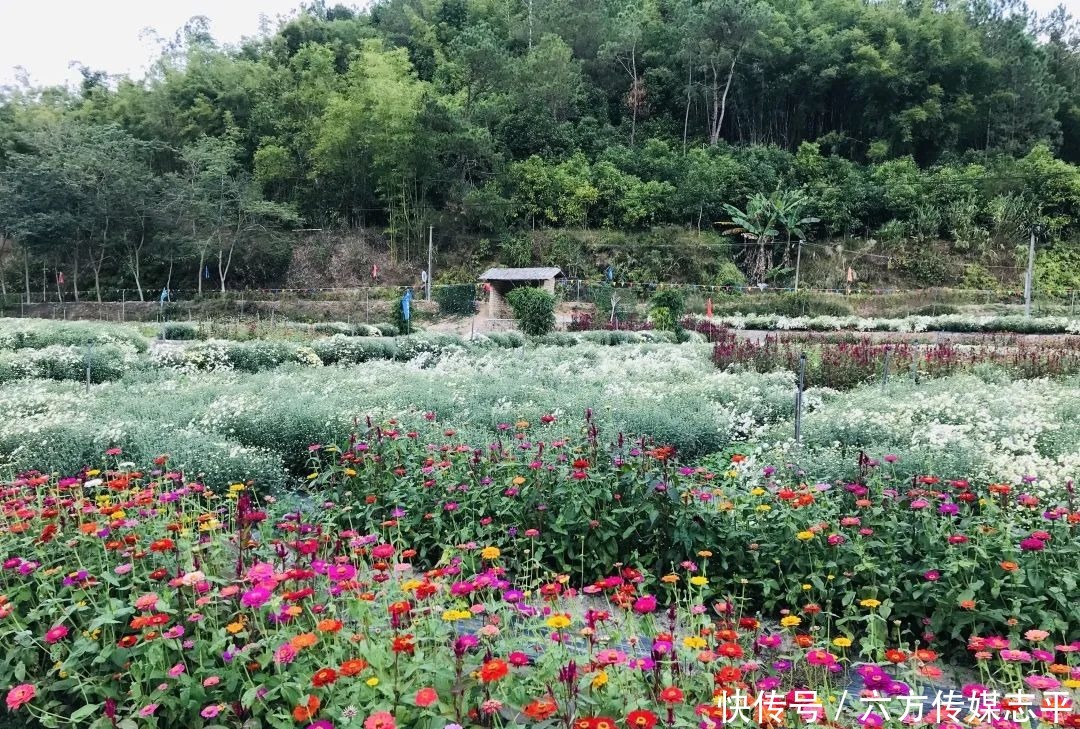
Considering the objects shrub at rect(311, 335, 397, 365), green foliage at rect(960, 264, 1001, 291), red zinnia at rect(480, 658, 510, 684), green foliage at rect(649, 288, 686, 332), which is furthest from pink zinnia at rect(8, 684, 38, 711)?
green foliage at rect(960, 264, 1001, 291)

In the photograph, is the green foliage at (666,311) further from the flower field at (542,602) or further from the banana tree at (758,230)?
the flower field at (542,602)

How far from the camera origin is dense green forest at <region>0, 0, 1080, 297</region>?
119ft

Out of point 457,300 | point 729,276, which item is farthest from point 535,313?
point 729,276

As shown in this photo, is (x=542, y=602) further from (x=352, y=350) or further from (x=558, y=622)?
(x=352, y=350)

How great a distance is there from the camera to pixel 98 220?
35.7 metres

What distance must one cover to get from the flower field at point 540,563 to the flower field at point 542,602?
2 centimetres

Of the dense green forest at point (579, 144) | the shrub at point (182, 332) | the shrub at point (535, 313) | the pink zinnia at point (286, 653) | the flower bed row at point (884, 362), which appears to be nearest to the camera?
the pink zinnia at point (286, 653)

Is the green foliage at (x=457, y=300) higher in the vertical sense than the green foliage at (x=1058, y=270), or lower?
lower

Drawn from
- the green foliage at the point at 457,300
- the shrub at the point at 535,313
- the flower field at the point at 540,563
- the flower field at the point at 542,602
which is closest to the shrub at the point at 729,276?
the green foliage at the point at 457,300

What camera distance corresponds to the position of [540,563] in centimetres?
423

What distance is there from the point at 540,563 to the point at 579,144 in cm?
4067

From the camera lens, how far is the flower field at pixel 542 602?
218 centimetres

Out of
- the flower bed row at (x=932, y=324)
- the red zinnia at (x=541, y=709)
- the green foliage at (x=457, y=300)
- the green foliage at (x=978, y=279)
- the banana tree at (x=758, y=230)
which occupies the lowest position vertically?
the red zinnia at (x=541, y=709)

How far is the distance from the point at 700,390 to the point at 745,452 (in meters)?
2.80
